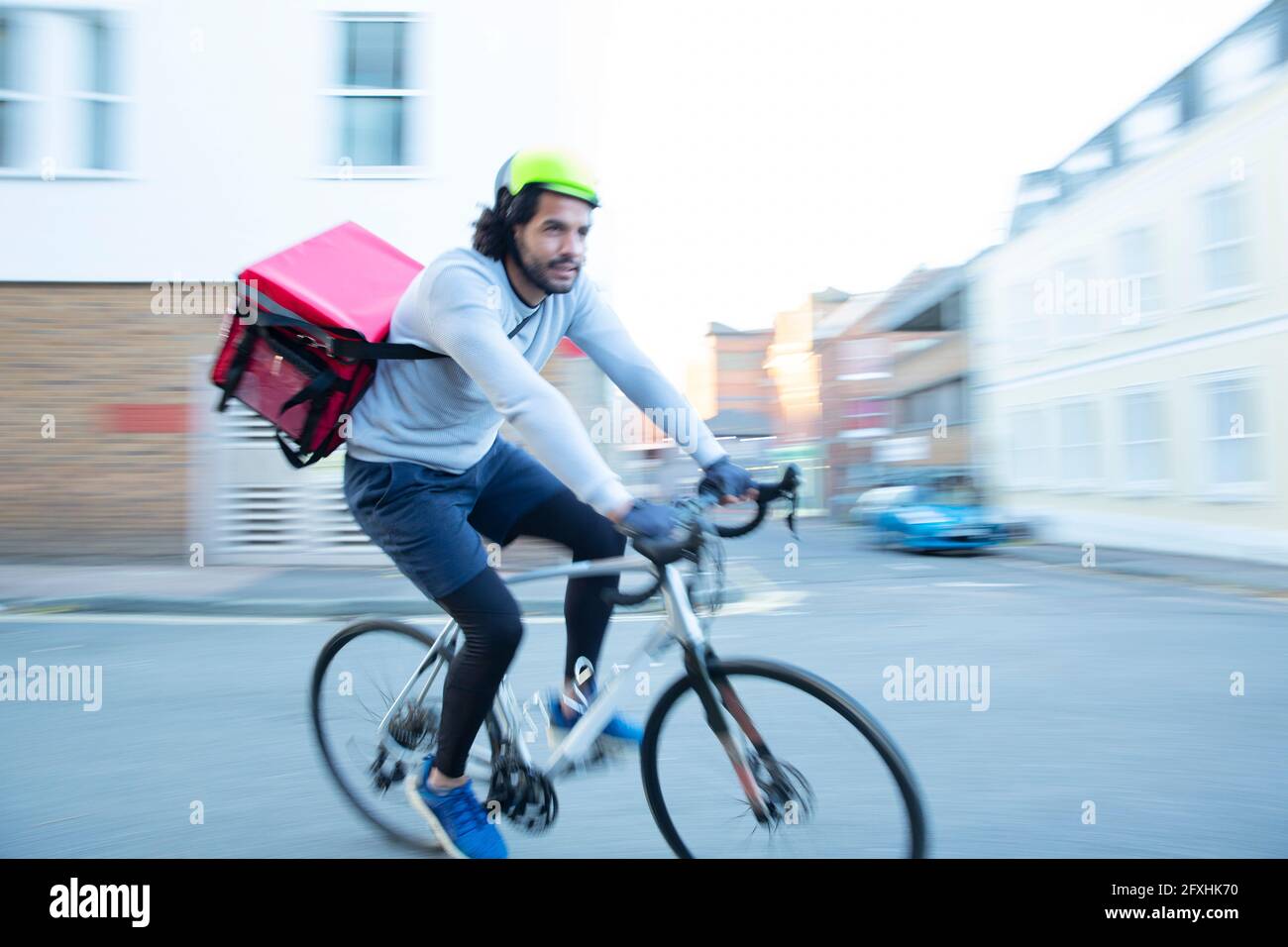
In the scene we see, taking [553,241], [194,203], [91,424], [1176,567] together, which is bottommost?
[1176,567]

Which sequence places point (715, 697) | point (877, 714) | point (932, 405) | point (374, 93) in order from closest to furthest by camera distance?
point (715, 697), point (877, 714), point (374, 93), point (932, 405)

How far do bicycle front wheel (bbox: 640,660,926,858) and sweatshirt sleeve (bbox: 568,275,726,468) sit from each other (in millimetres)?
688

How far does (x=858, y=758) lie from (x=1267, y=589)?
385 inches

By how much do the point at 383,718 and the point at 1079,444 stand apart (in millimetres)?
20677

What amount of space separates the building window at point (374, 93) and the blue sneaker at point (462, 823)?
978 centimetres

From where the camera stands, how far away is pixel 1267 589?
1048cm

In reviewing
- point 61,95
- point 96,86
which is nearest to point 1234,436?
point 96,86

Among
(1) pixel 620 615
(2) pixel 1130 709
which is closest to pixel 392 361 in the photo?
A: (2) pixel 1130 709

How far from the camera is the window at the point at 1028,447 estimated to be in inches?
921

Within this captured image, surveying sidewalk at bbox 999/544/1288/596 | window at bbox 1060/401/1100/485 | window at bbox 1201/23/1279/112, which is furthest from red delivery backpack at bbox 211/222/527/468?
window at bbox 1060/401/1100/485

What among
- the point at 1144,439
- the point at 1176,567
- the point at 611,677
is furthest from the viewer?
the point at 1144,439

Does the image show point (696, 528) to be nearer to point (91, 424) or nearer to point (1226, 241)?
point (91, 424)

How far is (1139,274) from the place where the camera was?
61.4 ft
